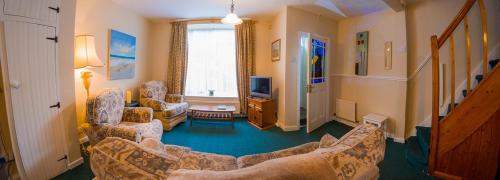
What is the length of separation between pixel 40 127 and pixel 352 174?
2.73 m

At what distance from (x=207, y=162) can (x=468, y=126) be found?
2.56 m

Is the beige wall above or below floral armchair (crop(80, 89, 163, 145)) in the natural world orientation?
above

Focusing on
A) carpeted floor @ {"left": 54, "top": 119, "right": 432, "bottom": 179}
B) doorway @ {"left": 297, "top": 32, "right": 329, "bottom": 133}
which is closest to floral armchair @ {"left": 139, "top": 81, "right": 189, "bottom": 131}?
carpeted floor @ {"left": 54, "top": 119, "right": 432, "bottom": 179}

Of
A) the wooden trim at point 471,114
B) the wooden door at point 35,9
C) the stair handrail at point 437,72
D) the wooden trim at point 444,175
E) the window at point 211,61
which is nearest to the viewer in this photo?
the wooden door at point 35,9

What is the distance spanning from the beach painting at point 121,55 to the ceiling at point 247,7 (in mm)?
604

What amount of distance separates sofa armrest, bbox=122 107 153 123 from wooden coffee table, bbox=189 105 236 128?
110cm

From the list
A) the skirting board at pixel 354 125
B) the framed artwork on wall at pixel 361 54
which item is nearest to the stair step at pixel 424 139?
the skirting board at pixel 354 125

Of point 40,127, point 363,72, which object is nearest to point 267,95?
point 363,72

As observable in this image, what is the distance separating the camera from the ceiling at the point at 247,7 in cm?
344

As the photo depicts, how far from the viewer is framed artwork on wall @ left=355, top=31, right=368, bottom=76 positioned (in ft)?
12.6

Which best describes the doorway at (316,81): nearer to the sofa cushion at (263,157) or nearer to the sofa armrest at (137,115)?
the sofa cushion at (263,157)

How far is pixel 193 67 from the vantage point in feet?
16.6

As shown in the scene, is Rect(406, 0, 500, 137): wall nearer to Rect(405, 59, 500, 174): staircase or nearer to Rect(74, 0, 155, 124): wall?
Rect(405, 59, 500, 174): staircase

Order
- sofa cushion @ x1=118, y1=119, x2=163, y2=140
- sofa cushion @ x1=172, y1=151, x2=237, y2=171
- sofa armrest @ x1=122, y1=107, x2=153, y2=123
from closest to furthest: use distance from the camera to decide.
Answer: sofa cushion @ x1=172, y1=151, x2=237, y2=171, sofa cushion @ x1=118, y1=119, x2=163, y2=140, sofa armrest @ x1=122, y1=107, x2=153, y2=123
